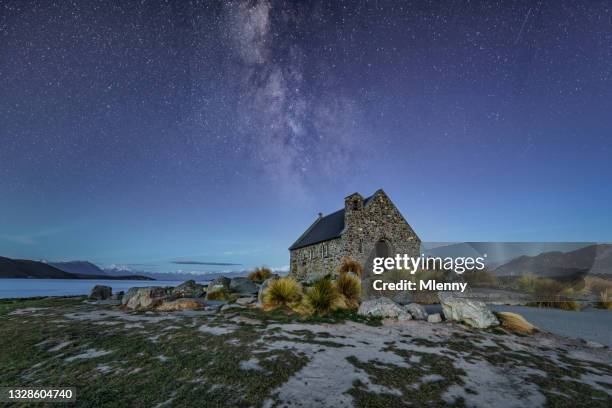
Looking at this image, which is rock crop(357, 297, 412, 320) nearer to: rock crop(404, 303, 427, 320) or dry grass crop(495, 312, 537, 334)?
rock crop(404, 303, 427, 320)

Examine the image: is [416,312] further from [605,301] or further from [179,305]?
[605,301]

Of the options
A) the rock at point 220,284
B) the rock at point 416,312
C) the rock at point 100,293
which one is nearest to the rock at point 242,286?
the rock at point 220,284

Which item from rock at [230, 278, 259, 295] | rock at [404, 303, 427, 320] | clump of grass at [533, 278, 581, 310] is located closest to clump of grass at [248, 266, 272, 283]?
rock at [230, 278, 259, 295]

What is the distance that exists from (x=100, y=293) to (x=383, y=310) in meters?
15.2

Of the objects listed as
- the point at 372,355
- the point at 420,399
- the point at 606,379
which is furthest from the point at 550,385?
the point at 372,355

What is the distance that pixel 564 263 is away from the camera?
47.8 ft

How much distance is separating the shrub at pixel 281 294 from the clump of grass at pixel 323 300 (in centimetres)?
107

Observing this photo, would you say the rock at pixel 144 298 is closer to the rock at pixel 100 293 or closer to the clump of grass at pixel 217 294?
the clump of grass at pixel 217 294

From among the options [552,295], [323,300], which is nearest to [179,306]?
[323,300]

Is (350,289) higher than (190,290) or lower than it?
higher

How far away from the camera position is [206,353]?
499 centimetres

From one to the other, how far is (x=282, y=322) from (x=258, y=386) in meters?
4.16

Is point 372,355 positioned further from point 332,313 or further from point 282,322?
point 332,313

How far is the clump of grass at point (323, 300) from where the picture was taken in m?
9.02
